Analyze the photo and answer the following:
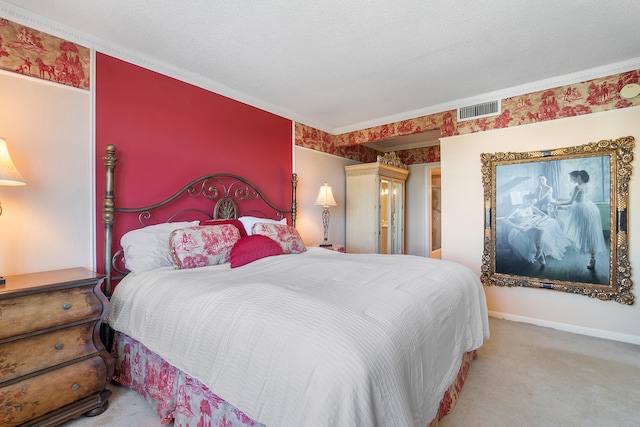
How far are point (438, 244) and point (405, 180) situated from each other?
1.76 m

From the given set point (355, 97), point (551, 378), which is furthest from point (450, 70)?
point (551, 378)

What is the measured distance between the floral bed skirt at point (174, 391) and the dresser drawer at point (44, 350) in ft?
0.89

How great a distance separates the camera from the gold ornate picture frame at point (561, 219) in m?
2.72

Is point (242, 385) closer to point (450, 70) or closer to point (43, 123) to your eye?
point (43, 123)

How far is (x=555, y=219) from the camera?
9.88 ft

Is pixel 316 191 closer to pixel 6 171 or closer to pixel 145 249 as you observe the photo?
pixel 145 249

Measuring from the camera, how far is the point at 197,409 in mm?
1405

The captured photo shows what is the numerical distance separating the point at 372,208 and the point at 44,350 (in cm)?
388

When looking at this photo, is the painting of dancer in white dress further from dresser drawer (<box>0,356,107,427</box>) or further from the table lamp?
the table lamp

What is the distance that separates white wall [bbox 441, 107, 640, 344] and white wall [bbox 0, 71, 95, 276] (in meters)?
3.69

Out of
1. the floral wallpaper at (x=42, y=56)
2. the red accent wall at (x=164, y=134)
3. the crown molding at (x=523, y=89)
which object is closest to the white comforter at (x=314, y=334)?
the red accent wall at (x=164, y=134)

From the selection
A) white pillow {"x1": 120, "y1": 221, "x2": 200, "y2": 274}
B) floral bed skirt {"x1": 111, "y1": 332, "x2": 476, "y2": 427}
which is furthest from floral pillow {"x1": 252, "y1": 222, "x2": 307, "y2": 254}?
floral bed skirt {"x1": 111, "y1": 332, "x2": 476, "y2": 427}

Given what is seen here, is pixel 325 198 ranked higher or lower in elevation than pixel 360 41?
lower

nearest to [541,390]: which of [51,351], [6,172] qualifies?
[51,351]
